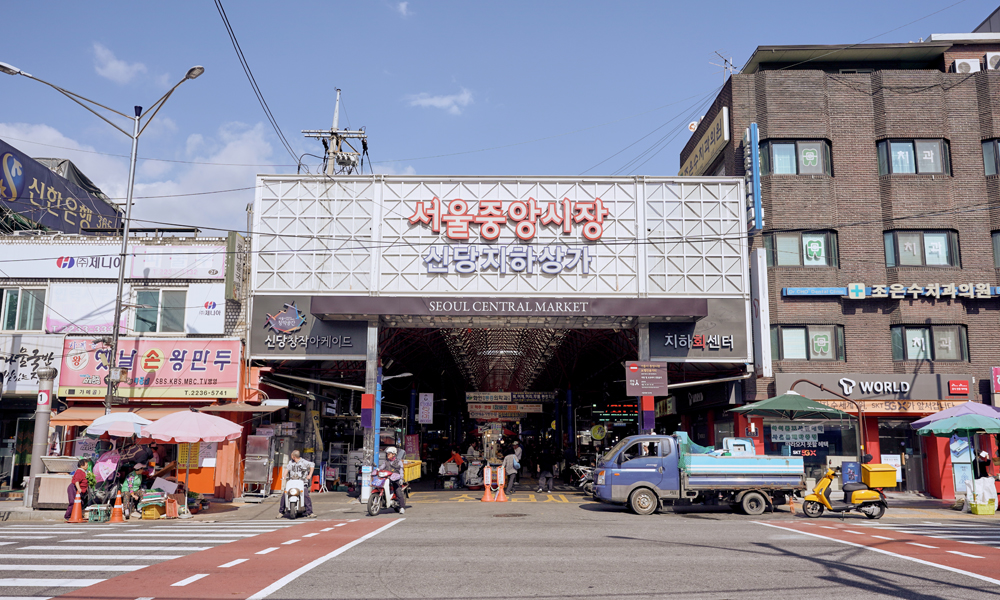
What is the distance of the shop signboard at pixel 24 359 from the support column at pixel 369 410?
10991mm

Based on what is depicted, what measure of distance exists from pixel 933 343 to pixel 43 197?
37610 mm

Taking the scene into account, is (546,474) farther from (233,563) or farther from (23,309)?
(23,309)

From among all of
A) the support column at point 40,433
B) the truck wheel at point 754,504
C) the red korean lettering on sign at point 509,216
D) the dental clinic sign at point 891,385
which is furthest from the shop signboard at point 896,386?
the support column at point 40,433

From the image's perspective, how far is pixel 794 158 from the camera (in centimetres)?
2891

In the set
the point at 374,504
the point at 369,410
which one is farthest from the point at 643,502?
the point at 369,410

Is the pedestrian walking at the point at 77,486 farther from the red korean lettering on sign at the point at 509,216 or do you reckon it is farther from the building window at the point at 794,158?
the building window at the point at 794,158

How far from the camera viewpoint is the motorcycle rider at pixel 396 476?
19.4m

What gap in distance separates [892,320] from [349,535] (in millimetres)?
22947

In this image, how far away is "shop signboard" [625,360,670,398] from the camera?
24828 millimetres

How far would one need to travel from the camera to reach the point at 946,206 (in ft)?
93.0

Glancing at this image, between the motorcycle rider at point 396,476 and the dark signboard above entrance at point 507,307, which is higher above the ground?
the dark signboard above entrance at point 507,307

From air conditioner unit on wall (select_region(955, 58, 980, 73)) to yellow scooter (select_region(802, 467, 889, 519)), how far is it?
68.6 ft

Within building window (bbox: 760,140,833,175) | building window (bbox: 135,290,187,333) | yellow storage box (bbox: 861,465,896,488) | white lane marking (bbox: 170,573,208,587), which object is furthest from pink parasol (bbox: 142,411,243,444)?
building window (bbox: 760,140,833,175)

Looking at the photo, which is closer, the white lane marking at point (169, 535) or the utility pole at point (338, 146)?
the white lane marking at point (169, 535)
